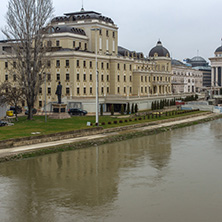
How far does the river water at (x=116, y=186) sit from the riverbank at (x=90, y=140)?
3.41ft

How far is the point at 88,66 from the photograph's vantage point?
285 feet

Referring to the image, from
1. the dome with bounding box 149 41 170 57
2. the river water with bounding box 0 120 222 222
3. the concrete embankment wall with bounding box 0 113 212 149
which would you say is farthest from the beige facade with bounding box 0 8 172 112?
the river water with bounding box 0 120 222 222

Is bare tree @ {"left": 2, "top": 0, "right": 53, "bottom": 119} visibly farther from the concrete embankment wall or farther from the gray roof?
the gray roof

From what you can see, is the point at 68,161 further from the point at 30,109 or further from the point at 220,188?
the point at 30,109

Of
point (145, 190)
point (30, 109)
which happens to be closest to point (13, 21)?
point (30, 109)

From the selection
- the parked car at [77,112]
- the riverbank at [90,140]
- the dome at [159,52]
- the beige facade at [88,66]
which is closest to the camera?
the riverbank at [90,140]

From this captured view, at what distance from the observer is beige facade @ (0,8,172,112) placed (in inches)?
3263

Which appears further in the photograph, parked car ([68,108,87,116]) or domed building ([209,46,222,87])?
domed building ([209,46,222,87])

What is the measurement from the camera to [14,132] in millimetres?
47375

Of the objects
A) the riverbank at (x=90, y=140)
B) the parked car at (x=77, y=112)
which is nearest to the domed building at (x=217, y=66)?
the riverbank at (x=90, y=140)

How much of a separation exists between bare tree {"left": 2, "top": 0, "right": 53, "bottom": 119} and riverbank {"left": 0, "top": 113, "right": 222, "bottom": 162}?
45.5 feet

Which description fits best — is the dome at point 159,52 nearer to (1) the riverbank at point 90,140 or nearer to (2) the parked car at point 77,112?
(1) the riverbank at point 90,140

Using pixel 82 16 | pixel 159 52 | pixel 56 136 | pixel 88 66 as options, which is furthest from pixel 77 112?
pixel 159 52

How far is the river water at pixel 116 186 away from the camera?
23344 mm
